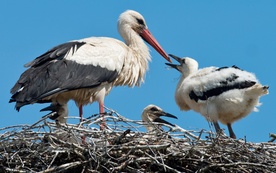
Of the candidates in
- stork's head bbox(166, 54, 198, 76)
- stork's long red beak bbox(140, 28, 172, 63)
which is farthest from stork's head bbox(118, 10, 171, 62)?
stork's head bbox(166, 54, 198, 76)

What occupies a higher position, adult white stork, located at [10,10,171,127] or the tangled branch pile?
adult white stork, located at [10,10,171,127]

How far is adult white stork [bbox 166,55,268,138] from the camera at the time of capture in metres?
10.7

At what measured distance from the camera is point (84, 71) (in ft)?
33.4

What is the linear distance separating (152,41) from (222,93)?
128 cm

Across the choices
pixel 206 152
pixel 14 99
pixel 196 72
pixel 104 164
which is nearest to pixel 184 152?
pixel 206 152

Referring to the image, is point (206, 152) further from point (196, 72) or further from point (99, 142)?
point (196, 72)

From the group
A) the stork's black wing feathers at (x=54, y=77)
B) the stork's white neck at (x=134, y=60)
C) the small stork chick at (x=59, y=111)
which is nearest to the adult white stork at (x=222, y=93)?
the stork's white neck at (x=134, y=60)

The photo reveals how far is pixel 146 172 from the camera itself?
26.4 ft

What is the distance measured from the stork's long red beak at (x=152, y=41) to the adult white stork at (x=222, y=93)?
50 cm

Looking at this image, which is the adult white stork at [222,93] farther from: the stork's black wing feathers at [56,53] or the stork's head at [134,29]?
the stork's black wing feathers at [56,53]

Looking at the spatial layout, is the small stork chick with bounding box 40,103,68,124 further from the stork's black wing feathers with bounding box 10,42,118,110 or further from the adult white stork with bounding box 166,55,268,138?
the adult white stork with bounding box 166,55,268,138

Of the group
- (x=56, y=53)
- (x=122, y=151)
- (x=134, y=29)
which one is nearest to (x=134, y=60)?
(x=134, y=29)

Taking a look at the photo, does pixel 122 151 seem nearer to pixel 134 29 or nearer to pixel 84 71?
pixel 84 71

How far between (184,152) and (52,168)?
48.4 inches
